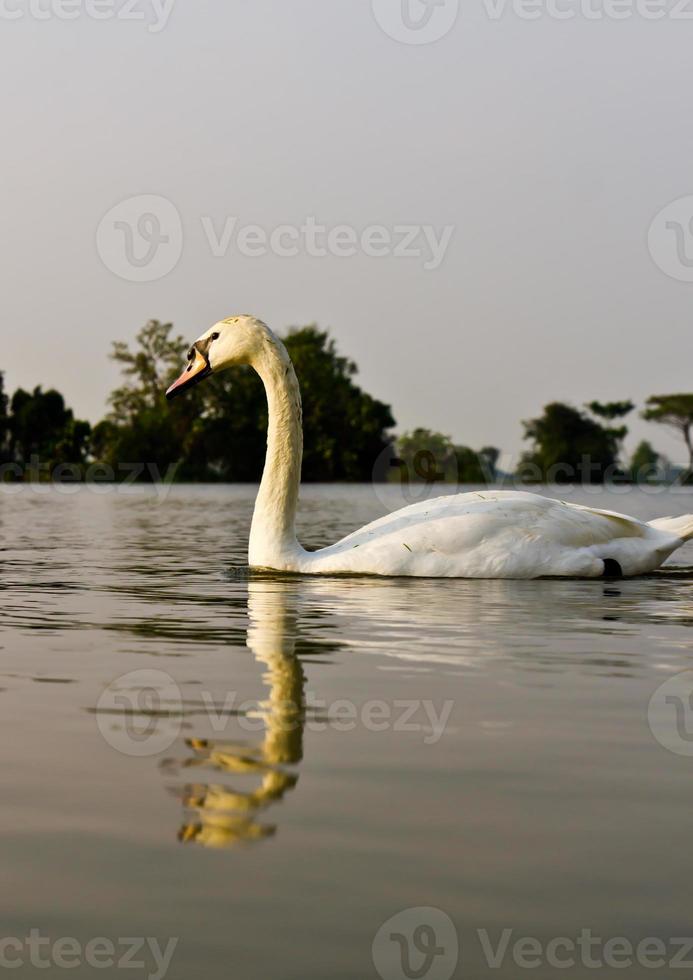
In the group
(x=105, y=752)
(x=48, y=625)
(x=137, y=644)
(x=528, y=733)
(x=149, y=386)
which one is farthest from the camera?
(x=149, y=386)

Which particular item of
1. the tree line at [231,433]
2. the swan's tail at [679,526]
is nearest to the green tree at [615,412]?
the tree line at [231,433]

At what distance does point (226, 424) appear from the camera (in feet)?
354

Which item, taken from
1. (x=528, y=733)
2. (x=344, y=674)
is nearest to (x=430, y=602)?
(x=344, y=674)

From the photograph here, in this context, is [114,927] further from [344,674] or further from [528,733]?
[344,674]

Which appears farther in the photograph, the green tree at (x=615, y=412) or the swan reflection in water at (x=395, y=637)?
the green tree at (x=615, y=412)

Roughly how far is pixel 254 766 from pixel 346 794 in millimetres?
360

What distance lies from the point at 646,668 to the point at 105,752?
2.67 meters

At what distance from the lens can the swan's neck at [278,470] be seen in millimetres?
10383

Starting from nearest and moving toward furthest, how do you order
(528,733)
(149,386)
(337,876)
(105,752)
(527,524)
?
(337,876), (105,752), (528,733), (527,524), (149,386)

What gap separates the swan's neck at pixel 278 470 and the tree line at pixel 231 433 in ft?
291

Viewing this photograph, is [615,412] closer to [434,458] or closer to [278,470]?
[434,458]

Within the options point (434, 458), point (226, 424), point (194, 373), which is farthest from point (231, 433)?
point (194, 373)

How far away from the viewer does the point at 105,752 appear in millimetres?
4191

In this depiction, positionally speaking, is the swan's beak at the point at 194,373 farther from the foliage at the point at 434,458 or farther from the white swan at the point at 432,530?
the foliage at the point at 434,458
